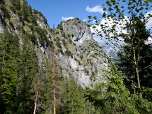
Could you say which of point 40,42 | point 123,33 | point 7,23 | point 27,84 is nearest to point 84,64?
point 40,42

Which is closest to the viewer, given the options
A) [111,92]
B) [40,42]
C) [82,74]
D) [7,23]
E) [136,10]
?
[111,92]

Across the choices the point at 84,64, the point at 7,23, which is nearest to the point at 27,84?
the point at 7,23

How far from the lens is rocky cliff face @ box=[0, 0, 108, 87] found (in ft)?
199

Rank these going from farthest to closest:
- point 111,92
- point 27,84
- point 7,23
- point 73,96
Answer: point 7,23, point 73,96, point 27,84, point 111,92

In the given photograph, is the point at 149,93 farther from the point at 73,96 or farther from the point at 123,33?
the point at 73,96

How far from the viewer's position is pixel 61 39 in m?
127

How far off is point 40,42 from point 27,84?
49894mm

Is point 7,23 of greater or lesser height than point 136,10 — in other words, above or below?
above

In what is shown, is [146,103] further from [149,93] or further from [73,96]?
[73,96]

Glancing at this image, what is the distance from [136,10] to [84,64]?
450 ft

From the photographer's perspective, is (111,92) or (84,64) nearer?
(111,92)

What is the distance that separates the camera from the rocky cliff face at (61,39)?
60719mm

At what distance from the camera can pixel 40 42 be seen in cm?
7325

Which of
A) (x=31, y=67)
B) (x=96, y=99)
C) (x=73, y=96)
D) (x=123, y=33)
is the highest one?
(x=31, y=67)
